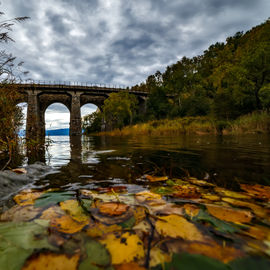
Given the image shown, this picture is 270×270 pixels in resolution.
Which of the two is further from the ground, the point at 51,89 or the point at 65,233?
the point at 51,89

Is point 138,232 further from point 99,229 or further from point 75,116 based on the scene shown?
point 75,116

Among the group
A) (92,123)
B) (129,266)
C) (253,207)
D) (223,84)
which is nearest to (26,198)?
(129,266)

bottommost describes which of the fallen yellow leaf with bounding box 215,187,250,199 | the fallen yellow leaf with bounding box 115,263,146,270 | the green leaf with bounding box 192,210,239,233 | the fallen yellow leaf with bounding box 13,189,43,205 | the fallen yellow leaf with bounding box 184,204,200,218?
the fallen yellow leaf with bounding box 13,189,43,205

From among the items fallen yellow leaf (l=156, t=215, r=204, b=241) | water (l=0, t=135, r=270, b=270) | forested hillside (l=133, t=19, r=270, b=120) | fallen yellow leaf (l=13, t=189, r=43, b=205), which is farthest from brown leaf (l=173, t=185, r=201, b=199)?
forested hillside (l=133, t=19, r=270, b=120)

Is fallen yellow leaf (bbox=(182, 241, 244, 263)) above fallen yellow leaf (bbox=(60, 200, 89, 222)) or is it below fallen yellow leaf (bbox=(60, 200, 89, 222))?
above

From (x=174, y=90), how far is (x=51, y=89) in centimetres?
2188

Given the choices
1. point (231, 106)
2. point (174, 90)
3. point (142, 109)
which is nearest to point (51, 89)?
point (142, 109)

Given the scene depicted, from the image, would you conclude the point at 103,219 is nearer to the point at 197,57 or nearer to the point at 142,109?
the point at 142,109

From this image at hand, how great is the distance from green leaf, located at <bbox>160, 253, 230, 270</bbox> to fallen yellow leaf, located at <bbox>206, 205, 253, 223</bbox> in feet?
1.10

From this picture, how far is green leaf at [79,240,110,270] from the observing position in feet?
1.51

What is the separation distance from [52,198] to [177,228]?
839 mm

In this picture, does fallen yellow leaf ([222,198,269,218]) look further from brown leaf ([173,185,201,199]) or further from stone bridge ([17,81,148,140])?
stone bridge ([17,81,148,140])

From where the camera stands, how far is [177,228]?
2.10ft

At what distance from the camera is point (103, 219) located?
2.46ft
